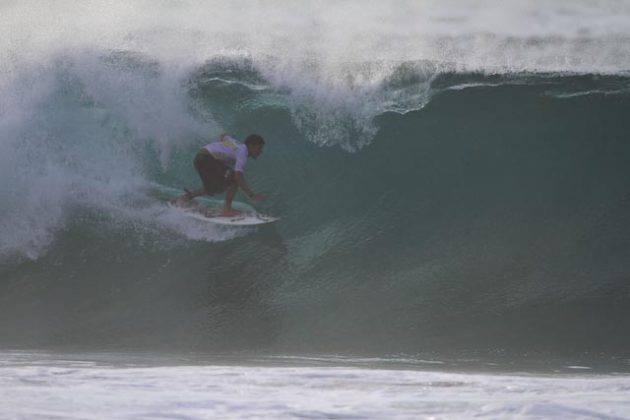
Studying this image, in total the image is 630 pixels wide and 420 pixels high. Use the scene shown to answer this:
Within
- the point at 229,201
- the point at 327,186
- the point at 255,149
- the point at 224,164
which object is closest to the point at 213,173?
the point at 224,164

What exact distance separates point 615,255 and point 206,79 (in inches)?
168

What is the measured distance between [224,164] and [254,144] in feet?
1.08

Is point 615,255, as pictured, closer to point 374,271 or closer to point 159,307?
point 374,271

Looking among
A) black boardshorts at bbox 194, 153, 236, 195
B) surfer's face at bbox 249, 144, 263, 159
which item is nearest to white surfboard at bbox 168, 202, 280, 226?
black boardshorts at bbox 194, 153, 236, 195

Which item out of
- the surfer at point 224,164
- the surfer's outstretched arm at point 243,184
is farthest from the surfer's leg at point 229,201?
the surfer's outstretched arm at point 243,184

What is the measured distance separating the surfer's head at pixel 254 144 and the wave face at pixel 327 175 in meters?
0.62

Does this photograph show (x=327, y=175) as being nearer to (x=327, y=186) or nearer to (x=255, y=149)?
(x=327, y=186)

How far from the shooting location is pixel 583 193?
975 cm

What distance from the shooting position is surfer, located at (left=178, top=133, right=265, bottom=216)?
9.15 metres

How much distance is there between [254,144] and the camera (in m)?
9.15

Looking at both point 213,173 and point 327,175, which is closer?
point 213,173

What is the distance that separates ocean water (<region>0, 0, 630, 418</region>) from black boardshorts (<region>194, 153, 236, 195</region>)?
1.21ft

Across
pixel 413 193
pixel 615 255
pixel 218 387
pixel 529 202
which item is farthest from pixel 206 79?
pixel 218 387

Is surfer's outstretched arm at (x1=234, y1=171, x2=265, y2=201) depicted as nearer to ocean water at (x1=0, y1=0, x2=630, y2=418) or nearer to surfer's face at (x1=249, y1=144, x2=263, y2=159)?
surfer's face at (x1=249, y1=144, x2=263, y2=159)
